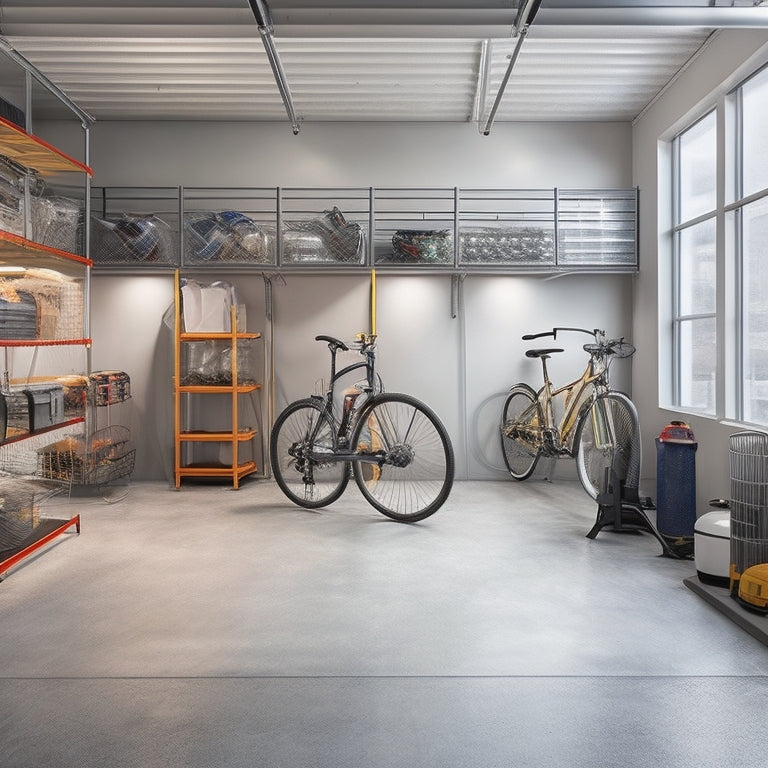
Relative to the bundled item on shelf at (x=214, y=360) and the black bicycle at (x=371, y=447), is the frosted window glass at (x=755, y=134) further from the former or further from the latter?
the bundled item on shelf at (x=214, y=360)

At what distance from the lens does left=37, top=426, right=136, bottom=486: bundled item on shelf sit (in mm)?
5297

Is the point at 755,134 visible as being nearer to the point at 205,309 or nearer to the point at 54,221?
the point at 205,309

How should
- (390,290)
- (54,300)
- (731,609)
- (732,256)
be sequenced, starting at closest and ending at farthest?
1. (731,609)
2. (54,300)
3. (732,256)
4. (390,290)

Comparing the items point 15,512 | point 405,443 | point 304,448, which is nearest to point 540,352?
point 405,443

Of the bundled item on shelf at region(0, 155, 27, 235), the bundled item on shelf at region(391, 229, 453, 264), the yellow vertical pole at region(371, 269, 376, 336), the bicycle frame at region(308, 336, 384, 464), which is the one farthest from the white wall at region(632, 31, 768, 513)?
the bundled item on shelf at region(0, 155, 27, 235)

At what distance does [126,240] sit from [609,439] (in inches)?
162

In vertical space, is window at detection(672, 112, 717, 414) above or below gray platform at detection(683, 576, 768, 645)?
above

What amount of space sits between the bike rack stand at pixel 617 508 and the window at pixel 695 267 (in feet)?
3.83

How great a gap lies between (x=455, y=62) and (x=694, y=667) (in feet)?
13.9

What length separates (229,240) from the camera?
5.66 meters

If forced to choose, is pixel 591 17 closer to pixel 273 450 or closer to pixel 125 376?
pixel 273 450

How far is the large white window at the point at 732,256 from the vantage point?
4148mm

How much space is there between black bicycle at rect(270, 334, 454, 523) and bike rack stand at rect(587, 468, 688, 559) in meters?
0.92

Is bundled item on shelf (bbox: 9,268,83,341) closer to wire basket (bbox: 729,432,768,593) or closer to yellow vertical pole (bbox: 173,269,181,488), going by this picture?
yellow vertical pole (bbox: 173,269,181,488)
